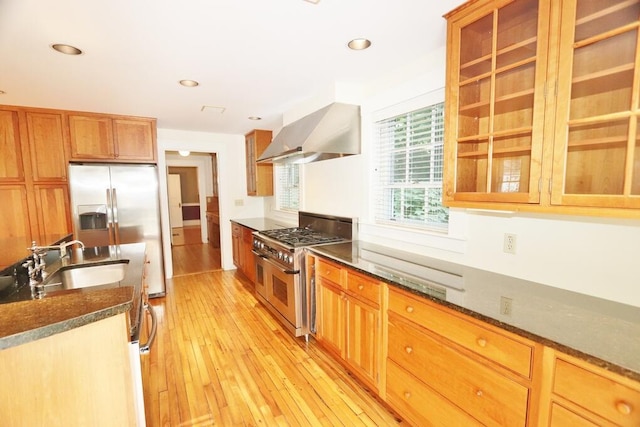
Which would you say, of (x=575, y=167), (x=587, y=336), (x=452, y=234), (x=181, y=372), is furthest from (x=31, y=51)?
(x=587, y=336)

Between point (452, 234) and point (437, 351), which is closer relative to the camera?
point (437, 351)

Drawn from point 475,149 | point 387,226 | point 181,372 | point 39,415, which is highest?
point 475,149

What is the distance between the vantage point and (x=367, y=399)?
197 centimetres

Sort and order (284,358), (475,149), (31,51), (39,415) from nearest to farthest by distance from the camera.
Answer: (39,415)
(475,149)
(31,51)
(284,358)

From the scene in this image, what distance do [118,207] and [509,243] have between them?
4.04 meters

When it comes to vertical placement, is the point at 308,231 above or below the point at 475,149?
below

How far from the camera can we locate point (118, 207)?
3557mm

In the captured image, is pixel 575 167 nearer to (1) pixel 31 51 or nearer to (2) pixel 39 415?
(2) pixel 39 415

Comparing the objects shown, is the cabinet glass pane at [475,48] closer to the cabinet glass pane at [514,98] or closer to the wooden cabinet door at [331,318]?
the cabinet glass pane at [514,98]

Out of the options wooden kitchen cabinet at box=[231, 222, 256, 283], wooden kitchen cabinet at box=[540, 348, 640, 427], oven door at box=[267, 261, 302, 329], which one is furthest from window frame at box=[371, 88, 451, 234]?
wooden kitchen cabinet at box=[231, 222, 256, 283]

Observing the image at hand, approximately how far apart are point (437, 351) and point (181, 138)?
465cm

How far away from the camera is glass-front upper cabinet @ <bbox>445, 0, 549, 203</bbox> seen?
131cm

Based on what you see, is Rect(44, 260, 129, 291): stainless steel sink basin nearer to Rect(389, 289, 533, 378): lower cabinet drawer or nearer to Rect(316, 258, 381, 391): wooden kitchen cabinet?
Rect(316, 258, 381, 391): wooden kitchen cabinet

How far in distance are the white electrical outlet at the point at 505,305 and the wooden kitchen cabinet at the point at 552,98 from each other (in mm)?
439
